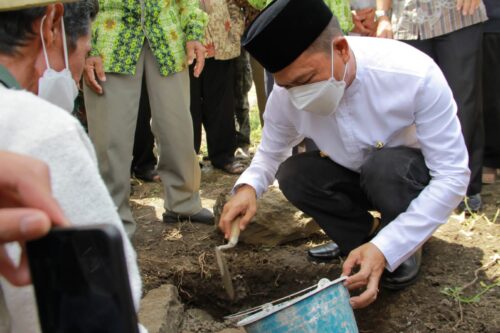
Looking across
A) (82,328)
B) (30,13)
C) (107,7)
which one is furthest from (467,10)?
(82,328)

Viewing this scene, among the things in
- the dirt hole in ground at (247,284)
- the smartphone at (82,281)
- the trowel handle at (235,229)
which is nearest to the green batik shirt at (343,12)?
the dirt hole in ground at (247,284)

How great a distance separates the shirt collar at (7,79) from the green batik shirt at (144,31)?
1.99m

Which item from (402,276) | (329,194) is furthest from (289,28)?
(402,276)

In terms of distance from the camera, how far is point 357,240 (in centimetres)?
305

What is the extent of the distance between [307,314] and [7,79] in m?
1.13

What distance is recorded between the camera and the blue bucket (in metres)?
1.94

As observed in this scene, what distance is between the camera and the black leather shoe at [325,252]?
10.6ft

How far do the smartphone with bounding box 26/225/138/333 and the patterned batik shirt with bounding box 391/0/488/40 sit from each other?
3019 millimetres

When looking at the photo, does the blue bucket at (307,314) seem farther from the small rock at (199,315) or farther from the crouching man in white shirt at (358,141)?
the small rock at (199,315)

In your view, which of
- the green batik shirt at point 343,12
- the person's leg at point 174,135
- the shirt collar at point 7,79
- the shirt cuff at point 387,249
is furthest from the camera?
the green batik shirt at point 343,12

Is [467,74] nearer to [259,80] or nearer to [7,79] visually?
[259,80]

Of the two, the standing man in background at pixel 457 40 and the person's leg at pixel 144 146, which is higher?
the standing man in background at pixel 457 40

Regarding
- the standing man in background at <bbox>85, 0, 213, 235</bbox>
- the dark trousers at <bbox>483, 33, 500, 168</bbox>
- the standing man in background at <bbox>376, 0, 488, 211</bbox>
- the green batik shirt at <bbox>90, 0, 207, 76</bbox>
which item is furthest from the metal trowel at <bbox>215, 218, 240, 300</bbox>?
the dark trousers at <bbox>483, 33, 500, 168</bbox>

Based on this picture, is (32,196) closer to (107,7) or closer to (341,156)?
(341,156)
